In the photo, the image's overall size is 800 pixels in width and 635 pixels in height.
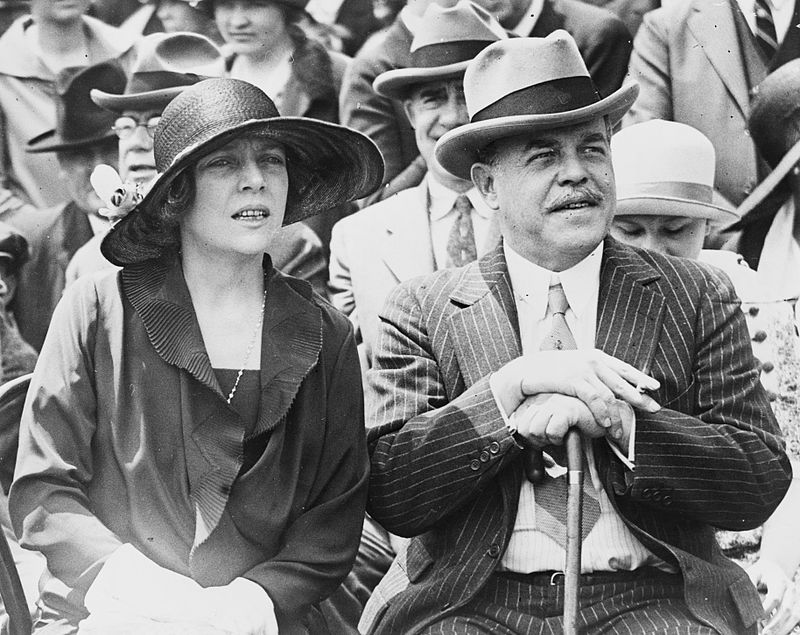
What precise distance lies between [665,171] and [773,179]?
502 millimetres

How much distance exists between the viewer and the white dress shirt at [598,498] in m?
3.19

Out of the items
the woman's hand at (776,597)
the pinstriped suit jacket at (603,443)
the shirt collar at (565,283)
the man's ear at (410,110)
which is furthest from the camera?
the man's ear at (410,110)

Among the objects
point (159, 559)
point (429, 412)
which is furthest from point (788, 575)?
point (159, 559)

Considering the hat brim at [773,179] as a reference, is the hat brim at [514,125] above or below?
above

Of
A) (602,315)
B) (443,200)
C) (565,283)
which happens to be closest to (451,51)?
(443,200)

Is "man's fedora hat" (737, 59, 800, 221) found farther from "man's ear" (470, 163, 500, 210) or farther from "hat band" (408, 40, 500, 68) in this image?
"man's ear" (470, 163, 500, 210)

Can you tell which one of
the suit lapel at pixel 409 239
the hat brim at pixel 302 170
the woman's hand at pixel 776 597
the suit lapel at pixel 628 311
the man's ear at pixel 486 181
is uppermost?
the hat brim at pixel 302 170

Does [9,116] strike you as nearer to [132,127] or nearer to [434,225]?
[132,127]

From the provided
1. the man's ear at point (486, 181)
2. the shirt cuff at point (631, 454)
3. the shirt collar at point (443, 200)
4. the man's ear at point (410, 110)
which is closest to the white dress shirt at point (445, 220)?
the shirt collar at point (443, 200)

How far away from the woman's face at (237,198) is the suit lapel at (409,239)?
4.07 ft

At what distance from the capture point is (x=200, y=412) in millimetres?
3092

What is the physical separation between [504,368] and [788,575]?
155cm

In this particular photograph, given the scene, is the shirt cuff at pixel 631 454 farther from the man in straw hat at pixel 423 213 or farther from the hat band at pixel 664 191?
the man in straw hat at pixel 423 213

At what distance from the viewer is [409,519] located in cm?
325
